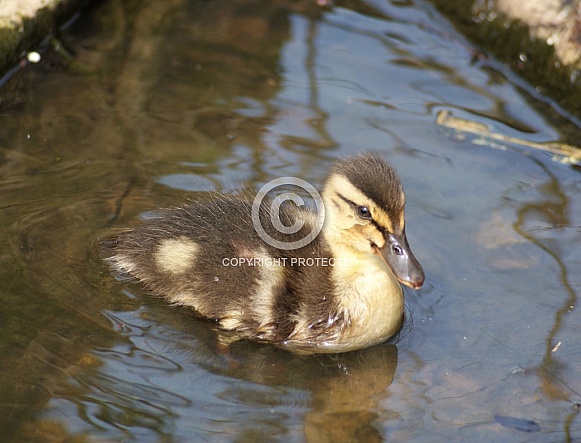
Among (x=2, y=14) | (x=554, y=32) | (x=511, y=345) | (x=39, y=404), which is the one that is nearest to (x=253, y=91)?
(x=2, y=14)

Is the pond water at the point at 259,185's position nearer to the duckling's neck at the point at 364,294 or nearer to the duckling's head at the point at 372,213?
the duckling's neck at the point at 364,294

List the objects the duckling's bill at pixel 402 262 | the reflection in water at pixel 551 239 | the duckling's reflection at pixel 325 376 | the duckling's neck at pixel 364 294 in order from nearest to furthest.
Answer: the duckling's reflection at pixel 325 376, the reflection in water at pixel 551 239, the duckling's bill at pixel 402 262, the duckling's neck at pixel 364 294

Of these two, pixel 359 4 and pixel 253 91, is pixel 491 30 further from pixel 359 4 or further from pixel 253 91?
pixel 253 91

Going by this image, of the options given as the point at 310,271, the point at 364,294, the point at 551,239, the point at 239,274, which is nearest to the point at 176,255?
the point at 239,274

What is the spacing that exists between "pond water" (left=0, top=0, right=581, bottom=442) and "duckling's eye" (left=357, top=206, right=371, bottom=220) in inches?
18.4

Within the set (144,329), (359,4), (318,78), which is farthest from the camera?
(359,4)

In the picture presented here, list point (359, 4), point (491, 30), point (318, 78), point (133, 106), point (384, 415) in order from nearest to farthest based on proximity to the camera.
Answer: point (384, 415) → point (133, 106) → point (318, 78) → point (491, 30) → point (359, 4)

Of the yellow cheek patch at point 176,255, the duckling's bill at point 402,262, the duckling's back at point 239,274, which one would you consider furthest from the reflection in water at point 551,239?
the yellow cheek patch at point 176,255

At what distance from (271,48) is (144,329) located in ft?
9.71

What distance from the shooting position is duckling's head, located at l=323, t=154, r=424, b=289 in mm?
3520

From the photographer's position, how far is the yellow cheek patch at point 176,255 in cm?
372

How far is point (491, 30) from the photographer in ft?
20.5

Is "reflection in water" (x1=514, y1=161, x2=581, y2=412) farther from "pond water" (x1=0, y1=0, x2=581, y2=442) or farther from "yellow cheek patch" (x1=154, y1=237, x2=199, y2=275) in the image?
"yellow cheek patch" (x1=154, y1=237, x2=199, y2=275)

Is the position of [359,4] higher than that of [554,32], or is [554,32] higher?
[554,32]
